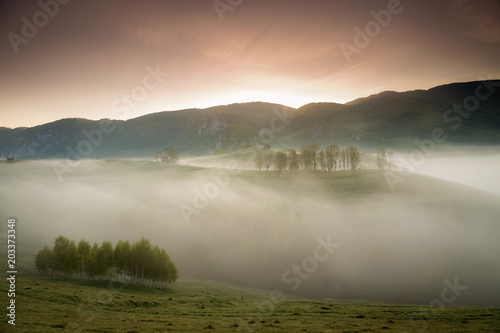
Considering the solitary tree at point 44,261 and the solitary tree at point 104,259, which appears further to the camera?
the solitary tree at point 104,259

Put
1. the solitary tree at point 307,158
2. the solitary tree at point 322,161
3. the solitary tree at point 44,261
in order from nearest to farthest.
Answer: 1. the solitary tree at point 44,261
2. the solitary tree at point 322,161
3. the solitary tree at point 307,158

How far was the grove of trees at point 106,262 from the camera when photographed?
66688 mm

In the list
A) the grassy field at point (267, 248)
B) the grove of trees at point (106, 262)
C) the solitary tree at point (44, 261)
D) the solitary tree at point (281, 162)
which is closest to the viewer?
the grassy field at point (267, 248)

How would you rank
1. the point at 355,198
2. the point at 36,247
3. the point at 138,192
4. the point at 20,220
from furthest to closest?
the point at 138,192, the point at 355,198, the point at 20,220, the point at 36,247

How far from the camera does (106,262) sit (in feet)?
230

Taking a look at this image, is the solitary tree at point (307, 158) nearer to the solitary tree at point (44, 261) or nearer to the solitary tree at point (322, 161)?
the solitary tree at point (322, 161)

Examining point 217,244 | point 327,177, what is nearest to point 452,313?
point 217,244

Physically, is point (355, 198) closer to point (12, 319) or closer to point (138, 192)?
point (138, 192)

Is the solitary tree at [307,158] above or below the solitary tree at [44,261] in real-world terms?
above

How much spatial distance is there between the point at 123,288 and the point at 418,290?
8140 cm

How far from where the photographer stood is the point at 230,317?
116 feet

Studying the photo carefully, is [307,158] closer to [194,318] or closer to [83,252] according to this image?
[83,252]

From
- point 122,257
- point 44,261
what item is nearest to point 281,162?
point 122,257

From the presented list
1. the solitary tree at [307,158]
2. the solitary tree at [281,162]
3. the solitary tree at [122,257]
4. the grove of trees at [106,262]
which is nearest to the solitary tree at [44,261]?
the grove of trees at [106,262]
